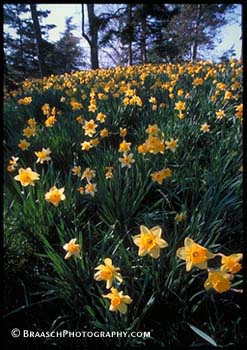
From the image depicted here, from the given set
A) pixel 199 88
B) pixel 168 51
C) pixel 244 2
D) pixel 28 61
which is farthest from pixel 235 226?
pixel 28 61

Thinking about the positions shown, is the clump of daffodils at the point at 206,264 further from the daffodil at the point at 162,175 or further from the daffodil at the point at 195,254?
the daffodil at the point at 162,175

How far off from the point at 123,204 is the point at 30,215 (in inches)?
15.5

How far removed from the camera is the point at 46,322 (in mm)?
974

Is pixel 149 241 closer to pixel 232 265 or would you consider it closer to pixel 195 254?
pixel 195 254

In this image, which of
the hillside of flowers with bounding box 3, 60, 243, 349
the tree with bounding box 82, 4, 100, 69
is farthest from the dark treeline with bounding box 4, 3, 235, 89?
the hillside of flowers with bounding box 3, 60, 243, 349

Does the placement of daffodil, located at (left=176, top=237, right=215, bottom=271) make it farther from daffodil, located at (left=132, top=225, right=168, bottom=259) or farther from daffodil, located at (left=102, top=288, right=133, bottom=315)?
daffodil, located at (left=102, top=288, right=133, bottom=315)

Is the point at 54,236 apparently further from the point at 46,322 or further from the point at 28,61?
the point at 28,61

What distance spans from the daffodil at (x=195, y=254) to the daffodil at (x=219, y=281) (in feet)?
0.11

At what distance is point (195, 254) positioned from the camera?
30.8 inches

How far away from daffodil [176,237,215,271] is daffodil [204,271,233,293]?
0.11 ft

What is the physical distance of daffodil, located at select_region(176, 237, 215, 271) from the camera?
2.54 feet

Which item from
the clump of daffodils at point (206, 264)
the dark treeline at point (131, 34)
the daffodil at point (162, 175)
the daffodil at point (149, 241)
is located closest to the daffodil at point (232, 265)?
the clump of daffodils at point (206, 264)

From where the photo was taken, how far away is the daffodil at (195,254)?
0.77 meters

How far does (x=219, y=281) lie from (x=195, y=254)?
3.6 inches
